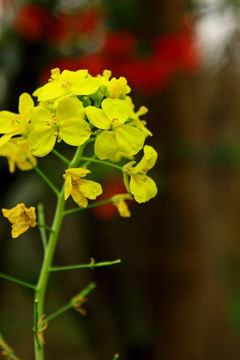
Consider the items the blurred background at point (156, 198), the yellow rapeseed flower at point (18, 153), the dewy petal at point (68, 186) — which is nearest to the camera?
the dewy petal at point (68, 186)

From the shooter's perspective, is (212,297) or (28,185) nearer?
(28,185)

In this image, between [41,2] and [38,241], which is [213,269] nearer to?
[38,241]

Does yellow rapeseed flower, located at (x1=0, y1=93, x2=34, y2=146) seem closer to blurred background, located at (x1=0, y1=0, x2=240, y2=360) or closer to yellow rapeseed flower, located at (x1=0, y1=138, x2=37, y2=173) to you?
yellow rapeseed flower, located at (x1=0, y1=138, x2=37, y2=173)

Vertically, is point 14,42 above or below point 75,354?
above

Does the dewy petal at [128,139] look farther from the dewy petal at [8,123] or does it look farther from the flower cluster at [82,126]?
the dewy petal at [8,123]

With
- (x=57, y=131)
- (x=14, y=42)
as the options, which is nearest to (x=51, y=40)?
(x=14, y=42)

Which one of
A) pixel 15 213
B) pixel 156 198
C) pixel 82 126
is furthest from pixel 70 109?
pixel 156 198

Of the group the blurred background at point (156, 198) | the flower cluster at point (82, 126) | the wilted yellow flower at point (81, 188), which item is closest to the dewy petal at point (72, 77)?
the flower cluster at point (82, 126)

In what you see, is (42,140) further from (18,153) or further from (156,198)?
(156,198)
